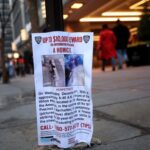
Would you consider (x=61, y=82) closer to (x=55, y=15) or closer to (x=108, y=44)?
(x=55, y=15)

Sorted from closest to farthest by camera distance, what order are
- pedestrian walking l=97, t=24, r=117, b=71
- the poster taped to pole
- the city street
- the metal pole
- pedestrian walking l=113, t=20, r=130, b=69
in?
1. the poster taped to pole
2. the metal pole
3. the city street
4. pedestrian walking l=97, t=24, r=117, b=71
5. pedestrian walking l=113, t=20, r=130, b=69

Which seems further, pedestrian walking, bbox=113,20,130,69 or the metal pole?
pedestrian walking, bbox=113,20,130,69

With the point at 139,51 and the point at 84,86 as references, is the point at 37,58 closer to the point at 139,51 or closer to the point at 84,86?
the point at 84,86

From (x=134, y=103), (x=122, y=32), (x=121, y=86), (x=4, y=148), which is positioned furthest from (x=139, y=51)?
(x=4, y=148)

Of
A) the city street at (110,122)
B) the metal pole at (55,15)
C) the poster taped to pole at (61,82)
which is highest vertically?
the metal pole at (55,15)

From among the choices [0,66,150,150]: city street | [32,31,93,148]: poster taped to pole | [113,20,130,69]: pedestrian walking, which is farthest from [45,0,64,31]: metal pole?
[113,20,130,69]: pedestrian walking

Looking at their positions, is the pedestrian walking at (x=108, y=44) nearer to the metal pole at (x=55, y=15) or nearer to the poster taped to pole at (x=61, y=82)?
the metal pole at (x=55, y=15)

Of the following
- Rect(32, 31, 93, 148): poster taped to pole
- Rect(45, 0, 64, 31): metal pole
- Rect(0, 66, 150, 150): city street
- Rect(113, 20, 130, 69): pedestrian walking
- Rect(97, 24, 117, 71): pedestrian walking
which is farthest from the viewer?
Rect(113, 20, 130, 69): pedestrian walking

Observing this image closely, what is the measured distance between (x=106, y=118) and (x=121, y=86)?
12.2 ft

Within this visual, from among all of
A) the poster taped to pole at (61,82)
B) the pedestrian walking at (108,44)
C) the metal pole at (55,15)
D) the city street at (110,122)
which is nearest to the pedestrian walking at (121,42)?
the pedestrian walking at (108,44)

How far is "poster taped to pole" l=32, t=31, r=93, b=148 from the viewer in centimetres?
460

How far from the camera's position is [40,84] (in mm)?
4641

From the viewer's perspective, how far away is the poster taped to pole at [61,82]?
460 centimetres

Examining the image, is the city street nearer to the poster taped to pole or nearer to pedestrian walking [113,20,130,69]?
the poster taped to pole
